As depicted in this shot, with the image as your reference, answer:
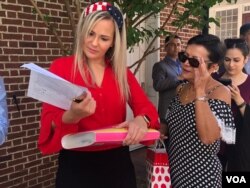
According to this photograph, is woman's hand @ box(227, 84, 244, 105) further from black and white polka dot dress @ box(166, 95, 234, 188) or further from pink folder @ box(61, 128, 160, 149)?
pink folder @ box(61, 128, 160, 149)

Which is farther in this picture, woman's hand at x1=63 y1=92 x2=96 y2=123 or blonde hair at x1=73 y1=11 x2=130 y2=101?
blonde hair at x1=73 y1=11 x2=130 y2=101

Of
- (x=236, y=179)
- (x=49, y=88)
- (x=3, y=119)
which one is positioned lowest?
(x=236, y=179)

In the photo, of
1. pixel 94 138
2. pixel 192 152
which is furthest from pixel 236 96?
pixel 94 138

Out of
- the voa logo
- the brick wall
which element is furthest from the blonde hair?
the brick wall

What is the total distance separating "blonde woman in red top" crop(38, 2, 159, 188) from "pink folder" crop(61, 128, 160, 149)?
0.19ft

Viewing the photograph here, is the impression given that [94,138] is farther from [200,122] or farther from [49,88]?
[200,122]

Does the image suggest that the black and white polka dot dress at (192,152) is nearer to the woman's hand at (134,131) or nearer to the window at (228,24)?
the woman's hand at (134,131)

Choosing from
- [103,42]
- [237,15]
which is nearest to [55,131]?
[103,42]

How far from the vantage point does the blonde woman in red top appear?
5.69ft

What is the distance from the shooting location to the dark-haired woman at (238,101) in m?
2.96

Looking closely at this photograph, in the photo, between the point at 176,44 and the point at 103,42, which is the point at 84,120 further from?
the point at 176,44

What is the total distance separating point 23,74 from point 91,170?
2469 mm

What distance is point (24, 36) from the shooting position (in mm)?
3961

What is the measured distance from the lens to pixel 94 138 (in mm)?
1541
